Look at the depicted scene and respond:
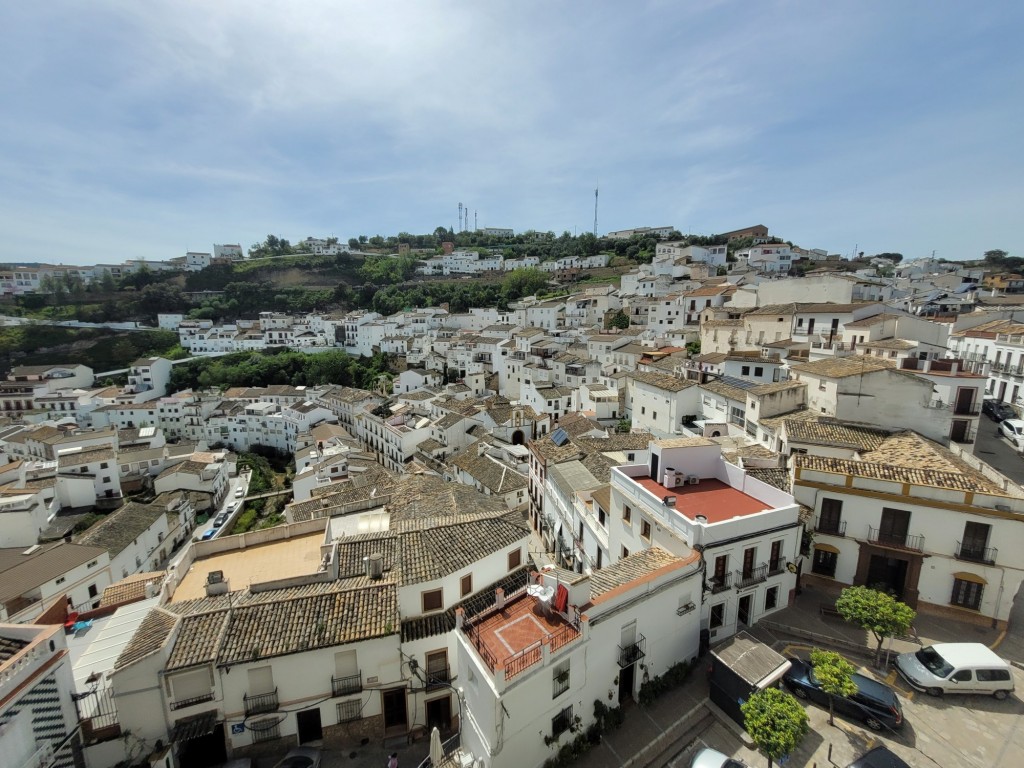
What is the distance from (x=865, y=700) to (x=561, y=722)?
6799mm

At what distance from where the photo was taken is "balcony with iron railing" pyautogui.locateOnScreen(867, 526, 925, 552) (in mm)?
12852

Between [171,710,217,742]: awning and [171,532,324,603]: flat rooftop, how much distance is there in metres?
4.52

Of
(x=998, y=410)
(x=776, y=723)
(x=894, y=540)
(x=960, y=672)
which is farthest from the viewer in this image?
(x=998, y=410)

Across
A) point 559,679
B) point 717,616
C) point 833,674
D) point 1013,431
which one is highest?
point 1013,431

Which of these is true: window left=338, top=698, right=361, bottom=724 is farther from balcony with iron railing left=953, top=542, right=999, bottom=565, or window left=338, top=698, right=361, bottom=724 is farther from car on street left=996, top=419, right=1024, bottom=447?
car on street left=996, top=419, right=1024, bottom=447

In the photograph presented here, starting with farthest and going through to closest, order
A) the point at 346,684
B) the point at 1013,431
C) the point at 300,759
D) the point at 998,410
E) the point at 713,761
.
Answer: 1. the point at 998,410
2. the point at 1013,431
3. the point at 346,684
4. the point at 300,759
5. the point at 713,761

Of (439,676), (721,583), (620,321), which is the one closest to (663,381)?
(721,583)

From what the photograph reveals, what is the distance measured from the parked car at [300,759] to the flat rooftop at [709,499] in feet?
36.8

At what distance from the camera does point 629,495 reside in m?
14.6

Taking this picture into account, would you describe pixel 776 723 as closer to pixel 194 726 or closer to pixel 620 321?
pixel 194 726

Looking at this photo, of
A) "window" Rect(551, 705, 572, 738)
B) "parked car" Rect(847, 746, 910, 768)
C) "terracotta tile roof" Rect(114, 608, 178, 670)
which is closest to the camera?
"parked car" Rect(847, 746, 910, 768)

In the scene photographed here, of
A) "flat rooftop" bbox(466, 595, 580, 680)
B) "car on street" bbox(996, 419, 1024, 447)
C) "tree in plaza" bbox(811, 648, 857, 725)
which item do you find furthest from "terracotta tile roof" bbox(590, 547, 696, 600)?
"car on street" bbox(996, 419, 1024, 447)

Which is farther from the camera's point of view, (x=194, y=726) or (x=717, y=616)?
(x=717, y=616)

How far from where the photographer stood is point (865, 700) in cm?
989
